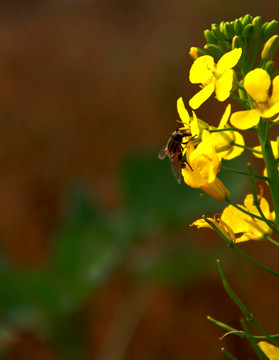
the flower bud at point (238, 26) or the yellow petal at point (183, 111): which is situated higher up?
the flower bud at point (238, 26)

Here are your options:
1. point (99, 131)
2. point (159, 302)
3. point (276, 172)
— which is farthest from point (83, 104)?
point (276, 172)

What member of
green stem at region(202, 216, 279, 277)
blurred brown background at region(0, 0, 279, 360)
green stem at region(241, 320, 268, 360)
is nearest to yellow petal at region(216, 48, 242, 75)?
green stem at region(202, 216, 279, 277)

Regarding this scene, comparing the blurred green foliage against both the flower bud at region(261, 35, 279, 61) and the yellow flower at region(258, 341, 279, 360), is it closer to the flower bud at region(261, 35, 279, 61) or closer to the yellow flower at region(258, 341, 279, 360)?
the yellow flower at region(258, 341, 279, 360)

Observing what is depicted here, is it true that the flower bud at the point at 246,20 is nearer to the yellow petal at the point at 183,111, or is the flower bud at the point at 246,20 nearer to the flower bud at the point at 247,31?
the flower bud at the point at 247,31

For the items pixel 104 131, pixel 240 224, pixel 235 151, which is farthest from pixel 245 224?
pixel 104 131

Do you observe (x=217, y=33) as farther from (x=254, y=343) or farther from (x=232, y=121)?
(x=254, y=343)

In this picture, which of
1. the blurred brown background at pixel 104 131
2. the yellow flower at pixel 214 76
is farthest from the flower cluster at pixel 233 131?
the blurred brown background at pixel 104 131
